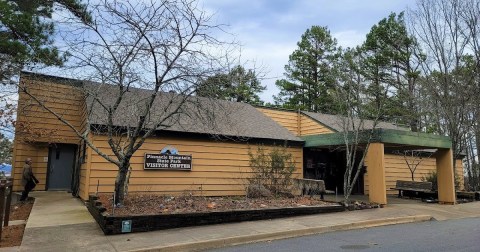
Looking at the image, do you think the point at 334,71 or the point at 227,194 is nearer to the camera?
the point at 227,194

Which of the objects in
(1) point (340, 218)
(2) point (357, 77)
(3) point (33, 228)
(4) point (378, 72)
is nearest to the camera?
(3) point (33, 228)

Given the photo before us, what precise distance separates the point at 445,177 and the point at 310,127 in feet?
22.3

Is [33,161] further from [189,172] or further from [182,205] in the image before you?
[182,205]

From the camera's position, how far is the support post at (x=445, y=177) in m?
15.2

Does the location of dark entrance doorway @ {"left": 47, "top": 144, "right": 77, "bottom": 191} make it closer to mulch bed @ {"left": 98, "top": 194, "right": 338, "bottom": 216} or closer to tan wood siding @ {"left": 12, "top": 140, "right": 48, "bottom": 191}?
tan wood siding @ {"left": 12, "top": 140, "right": 48, "bottom": 191}

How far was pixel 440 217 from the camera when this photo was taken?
11539mm

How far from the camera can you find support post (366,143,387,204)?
1316 centimetres

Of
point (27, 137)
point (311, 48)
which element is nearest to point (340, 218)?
point (27, 137)

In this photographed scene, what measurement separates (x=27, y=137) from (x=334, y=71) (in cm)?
1292

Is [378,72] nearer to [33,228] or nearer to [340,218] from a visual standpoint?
[340,218]

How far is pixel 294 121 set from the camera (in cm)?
2055

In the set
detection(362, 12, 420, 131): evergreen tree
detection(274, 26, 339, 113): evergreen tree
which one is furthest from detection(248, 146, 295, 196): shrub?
detection(274, 26, 339, 113): evergreen tree

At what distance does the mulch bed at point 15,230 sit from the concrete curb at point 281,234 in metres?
2.88

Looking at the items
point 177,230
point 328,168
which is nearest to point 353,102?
point 328,168
